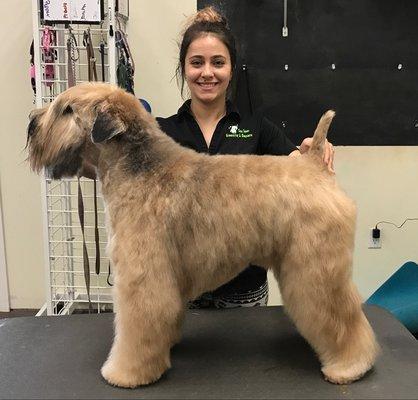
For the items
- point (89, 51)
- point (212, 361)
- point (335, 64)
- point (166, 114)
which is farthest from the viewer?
point (166, 114)

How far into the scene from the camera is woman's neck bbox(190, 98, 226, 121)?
6.26 ft

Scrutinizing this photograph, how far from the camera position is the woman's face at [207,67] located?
5.91 ft

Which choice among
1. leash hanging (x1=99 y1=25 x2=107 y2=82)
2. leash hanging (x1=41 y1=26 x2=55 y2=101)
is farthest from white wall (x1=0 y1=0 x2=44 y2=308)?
leash hanging (x1=99 y1=25 x2=107 y2=82)

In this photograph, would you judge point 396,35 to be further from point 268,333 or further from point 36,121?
point 36,121

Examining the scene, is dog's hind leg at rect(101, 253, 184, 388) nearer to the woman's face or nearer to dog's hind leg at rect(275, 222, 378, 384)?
dog's hind leg at rect(275, 222, 378, 384)

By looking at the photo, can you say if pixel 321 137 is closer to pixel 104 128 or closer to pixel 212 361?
pixel 104 128

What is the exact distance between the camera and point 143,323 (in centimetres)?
136

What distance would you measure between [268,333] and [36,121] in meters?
1.08

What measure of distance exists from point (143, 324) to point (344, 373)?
2.00 ft

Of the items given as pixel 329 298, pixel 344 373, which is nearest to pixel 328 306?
pixel 329 298

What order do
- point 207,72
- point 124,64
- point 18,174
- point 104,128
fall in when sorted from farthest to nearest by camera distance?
point 18,174 < point 124,64 < point 207,72 < point 104,128

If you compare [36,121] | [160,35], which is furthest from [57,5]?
[36,121]

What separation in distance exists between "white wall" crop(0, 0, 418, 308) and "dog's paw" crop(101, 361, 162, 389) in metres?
1.87

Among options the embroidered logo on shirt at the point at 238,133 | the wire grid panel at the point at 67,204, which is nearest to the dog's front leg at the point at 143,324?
the embroidered logo on shirt at the point at 238,133
